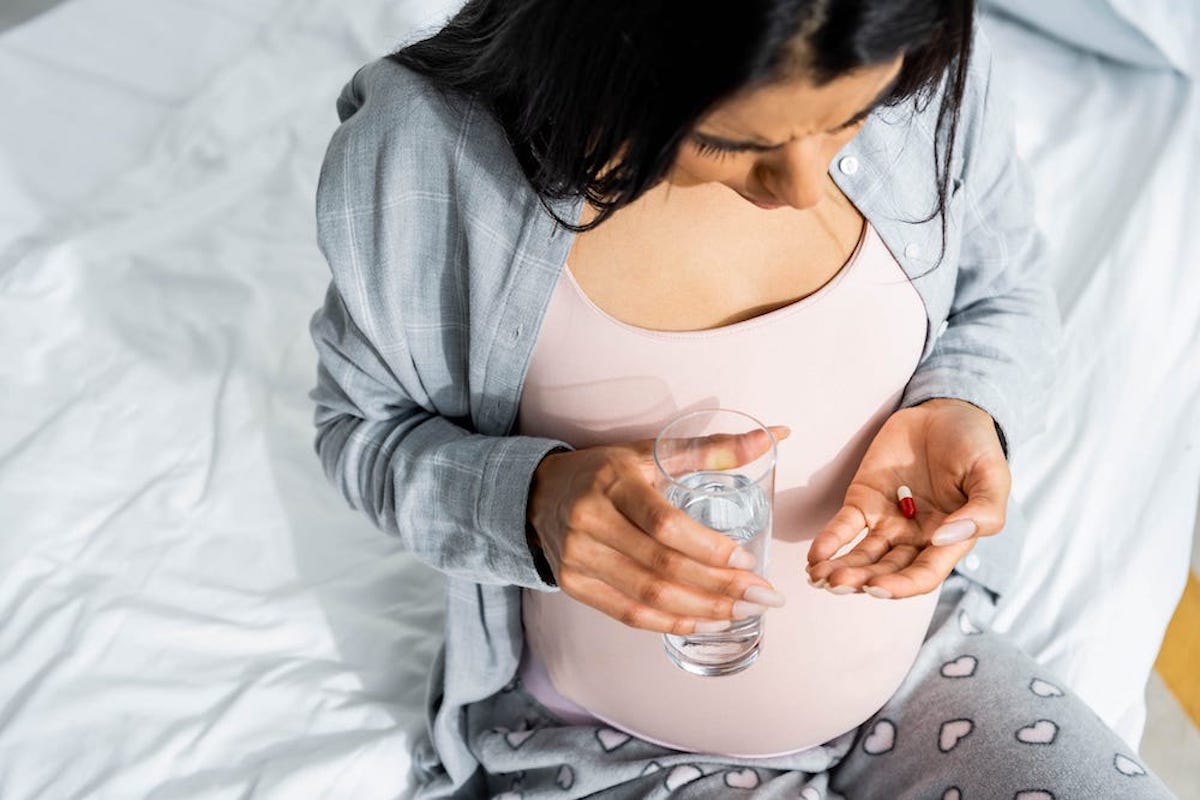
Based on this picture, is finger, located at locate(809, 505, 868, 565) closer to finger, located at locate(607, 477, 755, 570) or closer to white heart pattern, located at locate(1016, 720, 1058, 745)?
finger, located at locate(607, 477, 755, 570)

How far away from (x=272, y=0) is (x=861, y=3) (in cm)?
140

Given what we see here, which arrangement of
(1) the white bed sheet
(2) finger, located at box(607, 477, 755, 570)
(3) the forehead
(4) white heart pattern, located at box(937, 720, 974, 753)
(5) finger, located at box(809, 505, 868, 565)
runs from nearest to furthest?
(3) the forehead → (2) finger, located at box(607, 477, 755, 570) → (5) finger, located at box(809, 505, 868, 565) → (4) white heart pattern, located at box(937, 720, 974, 753) → (1) the white bed sheet

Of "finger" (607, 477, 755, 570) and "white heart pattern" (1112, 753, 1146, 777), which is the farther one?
"white heart pattern" (1112, 753, 1146, 777)

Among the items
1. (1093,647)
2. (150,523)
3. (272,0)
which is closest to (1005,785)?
(1093,647)

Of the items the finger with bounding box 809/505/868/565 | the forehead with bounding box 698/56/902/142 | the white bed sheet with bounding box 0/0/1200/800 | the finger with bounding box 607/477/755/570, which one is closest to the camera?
the forehead with bounding box 698/56/902/142

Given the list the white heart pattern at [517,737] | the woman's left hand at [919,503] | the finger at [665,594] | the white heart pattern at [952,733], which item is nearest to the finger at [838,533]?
the woman's left hand at [919,503]

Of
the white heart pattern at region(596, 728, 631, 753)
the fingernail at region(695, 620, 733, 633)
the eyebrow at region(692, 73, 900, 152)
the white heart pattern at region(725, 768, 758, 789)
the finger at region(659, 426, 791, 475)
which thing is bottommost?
the white heart pattern at region(725, 768, 758, 789)

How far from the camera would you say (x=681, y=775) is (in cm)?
96

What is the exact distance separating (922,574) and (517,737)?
1.31ft

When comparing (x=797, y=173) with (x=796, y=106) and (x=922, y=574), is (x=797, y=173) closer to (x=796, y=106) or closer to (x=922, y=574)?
(x=796, y=106)

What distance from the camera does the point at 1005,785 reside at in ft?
2.91

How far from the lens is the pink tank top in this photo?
85 centimetres

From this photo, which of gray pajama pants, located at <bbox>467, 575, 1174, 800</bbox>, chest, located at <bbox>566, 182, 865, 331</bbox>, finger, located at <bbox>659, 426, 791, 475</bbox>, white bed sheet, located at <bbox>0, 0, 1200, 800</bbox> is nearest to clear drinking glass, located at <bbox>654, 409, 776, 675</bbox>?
finger, located at <bbox>659, 426, 791, 475</bbox>

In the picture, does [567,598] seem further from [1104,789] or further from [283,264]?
[283,264]
